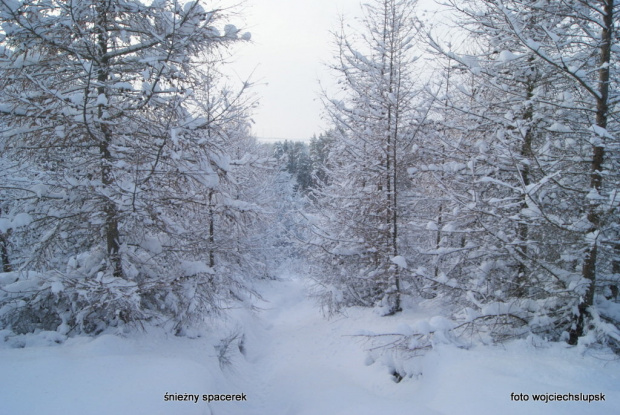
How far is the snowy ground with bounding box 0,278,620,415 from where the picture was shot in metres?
3.76

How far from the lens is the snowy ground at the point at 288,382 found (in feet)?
12.3

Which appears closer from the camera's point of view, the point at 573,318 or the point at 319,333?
the point at 573,318

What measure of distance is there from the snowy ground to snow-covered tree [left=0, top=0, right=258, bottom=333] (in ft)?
2.32

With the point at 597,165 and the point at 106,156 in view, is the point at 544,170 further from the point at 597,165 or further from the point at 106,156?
the point at 106,156

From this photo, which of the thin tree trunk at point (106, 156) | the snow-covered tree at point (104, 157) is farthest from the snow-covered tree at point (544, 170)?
the thin tree trunk at point (106, 156)

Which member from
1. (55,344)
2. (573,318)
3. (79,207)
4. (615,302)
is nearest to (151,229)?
(79,207)

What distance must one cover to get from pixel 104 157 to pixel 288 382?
19.9 feet

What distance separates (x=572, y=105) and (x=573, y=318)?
325 cm

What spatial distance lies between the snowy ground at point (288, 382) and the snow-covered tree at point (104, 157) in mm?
706

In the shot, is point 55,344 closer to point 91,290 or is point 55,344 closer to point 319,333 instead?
point 91,290

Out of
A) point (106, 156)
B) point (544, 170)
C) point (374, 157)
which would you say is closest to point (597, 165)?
point (544, 170)

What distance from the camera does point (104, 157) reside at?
546cm

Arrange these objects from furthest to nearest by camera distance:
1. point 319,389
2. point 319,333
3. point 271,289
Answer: point 271,289
point 319,333
point 319,389

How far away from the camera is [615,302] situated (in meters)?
4.94
